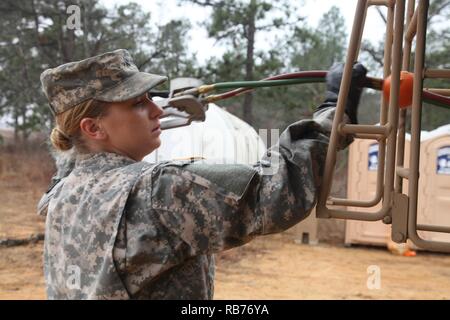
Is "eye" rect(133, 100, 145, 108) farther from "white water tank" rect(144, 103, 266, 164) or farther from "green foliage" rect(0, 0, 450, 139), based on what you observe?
"green foliage" rect(0, 0, 450, 139)

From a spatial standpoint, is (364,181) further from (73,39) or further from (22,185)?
(22,185)

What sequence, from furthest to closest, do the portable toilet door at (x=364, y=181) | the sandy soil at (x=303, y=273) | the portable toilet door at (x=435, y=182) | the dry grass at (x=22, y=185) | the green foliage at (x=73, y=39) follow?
the green foliage at (x=73, y=39) < the dry grass at (x=22, y=185) < the portable toilet door at (x=364, y=181) < the portable toilet door at (x=435, y=182) < the sandy soil at (x=303, y=273)

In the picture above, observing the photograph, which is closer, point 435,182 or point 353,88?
point 353,88

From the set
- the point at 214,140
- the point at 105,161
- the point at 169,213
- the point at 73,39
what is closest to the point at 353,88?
the point at 169,213

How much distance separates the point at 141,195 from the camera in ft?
3.97

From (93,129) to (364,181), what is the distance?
23.1 feet

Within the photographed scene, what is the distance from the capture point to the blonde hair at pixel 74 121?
4.46 feet

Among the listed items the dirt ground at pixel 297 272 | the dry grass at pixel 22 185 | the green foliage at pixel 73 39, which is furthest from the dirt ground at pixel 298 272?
the green foliage at pixel 73 39

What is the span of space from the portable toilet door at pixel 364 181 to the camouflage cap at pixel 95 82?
6.82 meters

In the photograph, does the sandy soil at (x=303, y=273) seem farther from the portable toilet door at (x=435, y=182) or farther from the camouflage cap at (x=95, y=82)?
the camouflage cap at (x=95, y=82)

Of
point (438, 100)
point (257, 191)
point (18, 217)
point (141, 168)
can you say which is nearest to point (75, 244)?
point (141, 168)

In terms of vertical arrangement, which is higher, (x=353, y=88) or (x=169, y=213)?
(x=353, y=88)

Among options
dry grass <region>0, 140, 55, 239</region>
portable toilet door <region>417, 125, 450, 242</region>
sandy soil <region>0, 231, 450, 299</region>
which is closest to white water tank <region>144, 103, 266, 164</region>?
sandy soil <region>0, 231, 450, 299</region>

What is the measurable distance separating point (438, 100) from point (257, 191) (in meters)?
0.55
